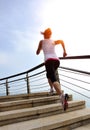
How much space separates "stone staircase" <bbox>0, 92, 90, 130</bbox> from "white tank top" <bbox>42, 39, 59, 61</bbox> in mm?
922

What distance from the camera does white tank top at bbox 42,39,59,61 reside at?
15.6 ft

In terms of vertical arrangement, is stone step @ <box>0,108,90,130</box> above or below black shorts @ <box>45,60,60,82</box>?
below

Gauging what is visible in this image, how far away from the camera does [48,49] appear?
15.6ft

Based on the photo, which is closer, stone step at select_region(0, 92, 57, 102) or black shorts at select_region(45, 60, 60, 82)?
black shorts at select_region(45, 60, 60, 82)

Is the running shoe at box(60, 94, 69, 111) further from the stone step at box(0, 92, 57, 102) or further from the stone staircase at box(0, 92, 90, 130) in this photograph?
the stone step at box(0, 92, 57, 102)

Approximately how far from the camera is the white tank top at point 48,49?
476cm

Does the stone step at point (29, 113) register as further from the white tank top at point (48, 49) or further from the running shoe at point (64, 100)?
the white tank top at point (48, 49)

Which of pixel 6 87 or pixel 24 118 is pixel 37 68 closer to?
pixel 6 87

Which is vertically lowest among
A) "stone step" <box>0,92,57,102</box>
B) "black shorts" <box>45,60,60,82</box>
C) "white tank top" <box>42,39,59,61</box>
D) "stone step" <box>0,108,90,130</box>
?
"stone step" <box>0,108,90,130</box>

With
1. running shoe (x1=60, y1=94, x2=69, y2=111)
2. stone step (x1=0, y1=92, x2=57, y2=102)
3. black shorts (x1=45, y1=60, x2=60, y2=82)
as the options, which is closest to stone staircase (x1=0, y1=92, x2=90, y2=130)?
running shoe (x1=60, y1=94, x2=69, y2=111)

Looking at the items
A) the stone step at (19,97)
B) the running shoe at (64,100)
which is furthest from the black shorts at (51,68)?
the stone step at (19,97)

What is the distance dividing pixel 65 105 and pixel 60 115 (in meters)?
0.22

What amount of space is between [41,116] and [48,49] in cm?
125

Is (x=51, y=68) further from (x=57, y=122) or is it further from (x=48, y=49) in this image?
(x=57, y=122)
